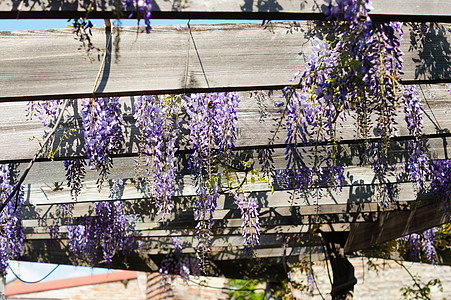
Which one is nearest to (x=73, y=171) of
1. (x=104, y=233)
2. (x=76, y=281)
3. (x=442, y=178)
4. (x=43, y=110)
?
A: (x=43, y=110)

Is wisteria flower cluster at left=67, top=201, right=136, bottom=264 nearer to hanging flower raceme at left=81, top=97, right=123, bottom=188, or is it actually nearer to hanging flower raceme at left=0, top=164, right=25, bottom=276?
hanging flower raceme at left=0, top=164, right=25, bottom=276

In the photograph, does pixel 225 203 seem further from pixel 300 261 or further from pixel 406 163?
pixel 300 261

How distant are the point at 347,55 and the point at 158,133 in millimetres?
1069

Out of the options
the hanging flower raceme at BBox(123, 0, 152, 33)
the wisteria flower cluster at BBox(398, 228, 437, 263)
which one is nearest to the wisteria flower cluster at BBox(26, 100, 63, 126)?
the hanging flower raceme at BBox(123, 0, 152, 33)

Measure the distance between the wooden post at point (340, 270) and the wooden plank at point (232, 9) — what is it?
3.90m

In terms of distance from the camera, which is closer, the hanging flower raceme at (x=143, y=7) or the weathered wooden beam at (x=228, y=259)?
the hanging flower raceme at (x=143, y=7)

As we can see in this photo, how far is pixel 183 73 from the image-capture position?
5.79ft

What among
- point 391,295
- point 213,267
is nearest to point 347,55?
point 213,267

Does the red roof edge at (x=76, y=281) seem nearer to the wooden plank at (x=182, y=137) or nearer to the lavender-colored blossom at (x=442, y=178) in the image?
the lavender-colored blossom at (x=442, y=178)

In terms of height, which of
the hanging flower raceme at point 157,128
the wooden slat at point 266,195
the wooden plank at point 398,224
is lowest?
the wooden plank at point 398,224

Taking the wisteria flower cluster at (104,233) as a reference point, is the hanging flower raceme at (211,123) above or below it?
above

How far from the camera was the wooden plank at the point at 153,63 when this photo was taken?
1741 mm

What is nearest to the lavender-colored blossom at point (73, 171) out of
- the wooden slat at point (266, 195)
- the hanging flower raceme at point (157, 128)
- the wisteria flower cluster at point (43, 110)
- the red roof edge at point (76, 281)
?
the wooden slat at point (266, 195)

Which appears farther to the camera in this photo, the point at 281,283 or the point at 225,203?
the point at 281,283
